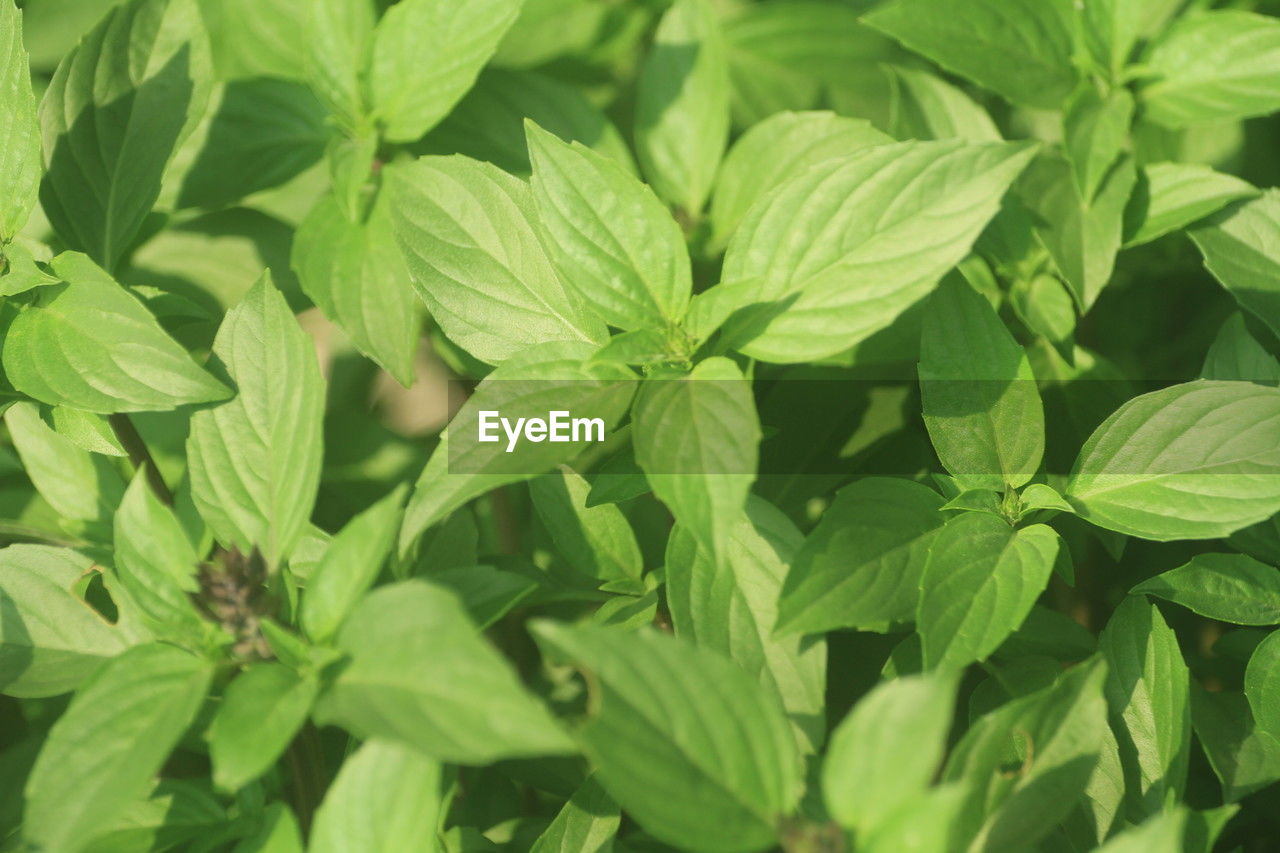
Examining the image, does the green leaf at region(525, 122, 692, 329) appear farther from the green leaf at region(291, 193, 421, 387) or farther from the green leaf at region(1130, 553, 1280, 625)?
the green leaf at region(1130, 553, 1280, 625)

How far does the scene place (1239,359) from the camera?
1068mm

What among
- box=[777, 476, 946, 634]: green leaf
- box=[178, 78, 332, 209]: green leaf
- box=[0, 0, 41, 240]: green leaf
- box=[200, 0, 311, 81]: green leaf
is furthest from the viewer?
box=[200, 0, 311, 81]: green leaf

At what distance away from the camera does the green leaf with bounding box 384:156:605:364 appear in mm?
993

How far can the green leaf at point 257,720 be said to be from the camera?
2.32 ft

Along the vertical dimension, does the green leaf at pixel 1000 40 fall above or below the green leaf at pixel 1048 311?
above

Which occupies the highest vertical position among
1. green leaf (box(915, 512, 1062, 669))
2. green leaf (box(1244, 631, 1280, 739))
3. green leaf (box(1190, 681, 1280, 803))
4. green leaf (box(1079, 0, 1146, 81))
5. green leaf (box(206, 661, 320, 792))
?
green leaf (box(1079, 0, 1146, 81))

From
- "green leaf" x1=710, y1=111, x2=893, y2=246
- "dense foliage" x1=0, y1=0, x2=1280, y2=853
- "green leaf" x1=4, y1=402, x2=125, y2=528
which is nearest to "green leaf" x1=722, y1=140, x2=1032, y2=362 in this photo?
"dense foliage" x1=0, y1=0, x2=1280, y2=853

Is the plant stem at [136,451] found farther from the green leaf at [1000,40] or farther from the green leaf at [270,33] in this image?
the green leaf at [1000,40]

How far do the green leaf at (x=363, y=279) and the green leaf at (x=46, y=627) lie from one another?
1.02 feet

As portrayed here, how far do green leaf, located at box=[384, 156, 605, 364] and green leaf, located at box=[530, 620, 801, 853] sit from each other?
1.16 feet

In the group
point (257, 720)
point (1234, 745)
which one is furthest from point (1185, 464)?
point (257, 720)

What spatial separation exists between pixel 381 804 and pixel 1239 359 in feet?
2.79

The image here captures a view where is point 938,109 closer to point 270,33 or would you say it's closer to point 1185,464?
point 1185,464

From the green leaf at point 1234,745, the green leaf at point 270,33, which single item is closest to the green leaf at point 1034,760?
the green leaf at point 1234,745
